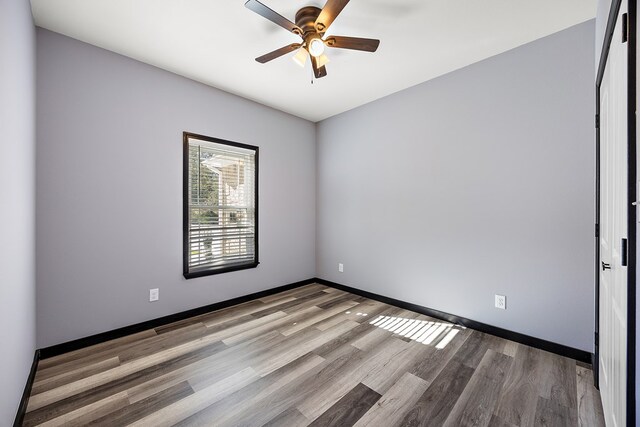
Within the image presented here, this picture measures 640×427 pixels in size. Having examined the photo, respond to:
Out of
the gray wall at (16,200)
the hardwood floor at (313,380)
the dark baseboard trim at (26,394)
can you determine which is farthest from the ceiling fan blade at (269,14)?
the dark baseboard trim at (26,394)

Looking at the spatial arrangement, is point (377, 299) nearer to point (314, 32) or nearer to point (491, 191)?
point (491, 191)

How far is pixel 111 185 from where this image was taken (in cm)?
246

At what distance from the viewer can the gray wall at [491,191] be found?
6.95ft

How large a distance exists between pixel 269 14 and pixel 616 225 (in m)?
2.22

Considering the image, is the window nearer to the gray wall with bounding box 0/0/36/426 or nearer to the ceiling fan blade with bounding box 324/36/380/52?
the gray wall with bounding box 0/0/36/426

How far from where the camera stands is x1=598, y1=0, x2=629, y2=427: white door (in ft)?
3.52

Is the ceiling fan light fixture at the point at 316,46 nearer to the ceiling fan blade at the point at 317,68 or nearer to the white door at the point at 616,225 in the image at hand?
the ceiling fan blade at the point at 317,68

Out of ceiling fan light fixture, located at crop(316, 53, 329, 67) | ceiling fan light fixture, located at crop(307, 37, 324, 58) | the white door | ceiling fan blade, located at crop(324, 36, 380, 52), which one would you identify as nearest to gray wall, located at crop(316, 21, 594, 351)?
the white door

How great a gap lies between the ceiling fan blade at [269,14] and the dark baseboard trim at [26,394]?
2681mm

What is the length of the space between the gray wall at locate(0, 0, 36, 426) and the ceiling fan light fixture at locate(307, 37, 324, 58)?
1637mm

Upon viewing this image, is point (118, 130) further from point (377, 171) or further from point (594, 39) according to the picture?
point (594, 39)

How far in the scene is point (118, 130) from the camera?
251 cm

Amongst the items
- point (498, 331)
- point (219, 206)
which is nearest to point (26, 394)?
point (219, 206)

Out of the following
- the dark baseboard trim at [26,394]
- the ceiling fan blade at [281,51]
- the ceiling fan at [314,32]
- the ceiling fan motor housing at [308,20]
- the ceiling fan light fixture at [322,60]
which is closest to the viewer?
the dark baseboard trim at [26,394]
